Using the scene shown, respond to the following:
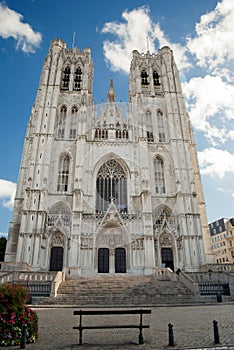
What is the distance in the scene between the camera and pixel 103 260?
26.8 m

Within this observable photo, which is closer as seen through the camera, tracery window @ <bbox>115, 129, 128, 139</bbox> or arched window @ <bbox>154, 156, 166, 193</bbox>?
arched window @ <bbox>154, 156, 166, 193</bbox>

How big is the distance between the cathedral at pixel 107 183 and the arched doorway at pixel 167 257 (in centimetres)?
10

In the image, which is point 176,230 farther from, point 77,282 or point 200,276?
point 77,282

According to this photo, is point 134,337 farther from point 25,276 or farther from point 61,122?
point 61,122

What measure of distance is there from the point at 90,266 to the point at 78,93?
23.5 metres

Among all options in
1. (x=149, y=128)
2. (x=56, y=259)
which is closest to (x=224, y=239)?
(x=149, y=128)

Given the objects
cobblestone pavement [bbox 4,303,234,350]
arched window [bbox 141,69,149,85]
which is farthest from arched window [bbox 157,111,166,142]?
cobblestone pavement [bbox 4,303,234,350]

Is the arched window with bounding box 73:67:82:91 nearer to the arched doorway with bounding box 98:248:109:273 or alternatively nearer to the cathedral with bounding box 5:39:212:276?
the cathedral with bounding box 5:39:212:276

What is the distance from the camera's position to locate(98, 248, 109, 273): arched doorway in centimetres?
2644

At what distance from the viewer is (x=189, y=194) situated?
28.8 meters

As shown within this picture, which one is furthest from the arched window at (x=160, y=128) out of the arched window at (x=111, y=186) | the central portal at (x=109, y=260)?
the central portal at (x=109, y=260)

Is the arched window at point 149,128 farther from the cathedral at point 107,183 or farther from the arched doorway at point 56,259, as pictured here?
the arched doorway at point 56,259

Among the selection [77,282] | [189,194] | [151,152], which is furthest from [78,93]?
[77,282]

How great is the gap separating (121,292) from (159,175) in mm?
18162
